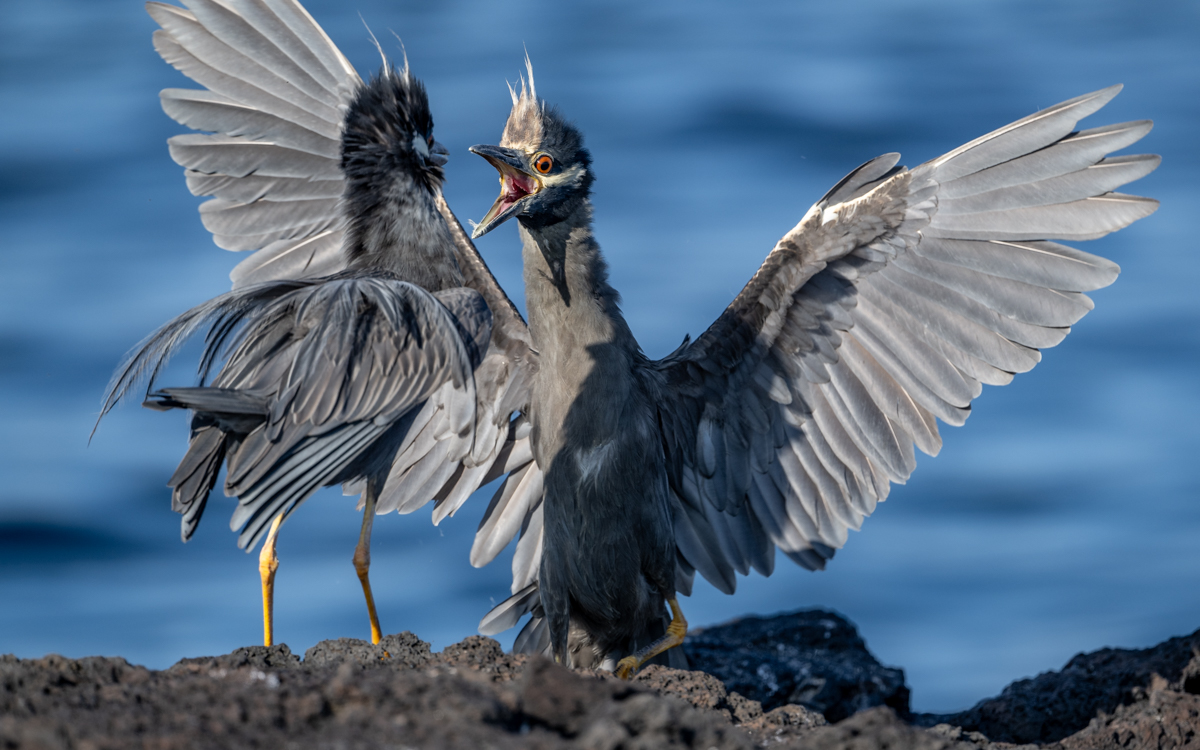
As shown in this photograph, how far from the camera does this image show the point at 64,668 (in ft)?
12.1

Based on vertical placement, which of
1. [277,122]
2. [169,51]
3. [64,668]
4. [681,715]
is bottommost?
[681,715]

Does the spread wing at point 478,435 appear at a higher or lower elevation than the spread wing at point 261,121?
lower

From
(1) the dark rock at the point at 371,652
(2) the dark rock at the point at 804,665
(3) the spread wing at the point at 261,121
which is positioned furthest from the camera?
(3) the spread wing at the point at 261,121

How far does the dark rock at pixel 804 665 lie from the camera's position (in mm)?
7023

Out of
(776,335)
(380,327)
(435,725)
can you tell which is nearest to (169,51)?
(380,327)

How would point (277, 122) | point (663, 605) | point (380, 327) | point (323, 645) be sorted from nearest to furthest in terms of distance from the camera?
1. point (323, 645)
2. point (380, 327)
3. point (663, 605)
4. point (277, 122)

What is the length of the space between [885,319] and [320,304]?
3.12 meters

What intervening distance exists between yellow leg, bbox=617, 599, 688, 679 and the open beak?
2.41 metres

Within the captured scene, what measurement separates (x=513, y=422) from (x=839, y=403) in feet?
6.39

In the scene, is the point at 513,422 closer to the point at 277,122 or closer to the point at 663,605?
the point at 663,605

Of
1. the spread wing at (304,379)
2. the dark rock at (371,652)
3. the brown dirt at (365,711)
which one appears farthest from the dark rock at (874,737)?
the spread wing at (304,379)

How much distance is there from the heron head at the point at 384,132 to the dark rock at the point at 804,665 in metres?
3.48

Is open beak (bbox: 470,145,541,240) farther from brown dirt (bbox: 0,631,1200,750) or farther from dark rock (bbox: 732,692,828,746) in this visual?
dark rock (bbox: 732,692,828,746)

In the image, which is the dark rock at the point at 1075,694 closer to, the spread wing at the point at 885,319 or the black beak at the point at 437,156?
the spread wing at the point at 885,319
